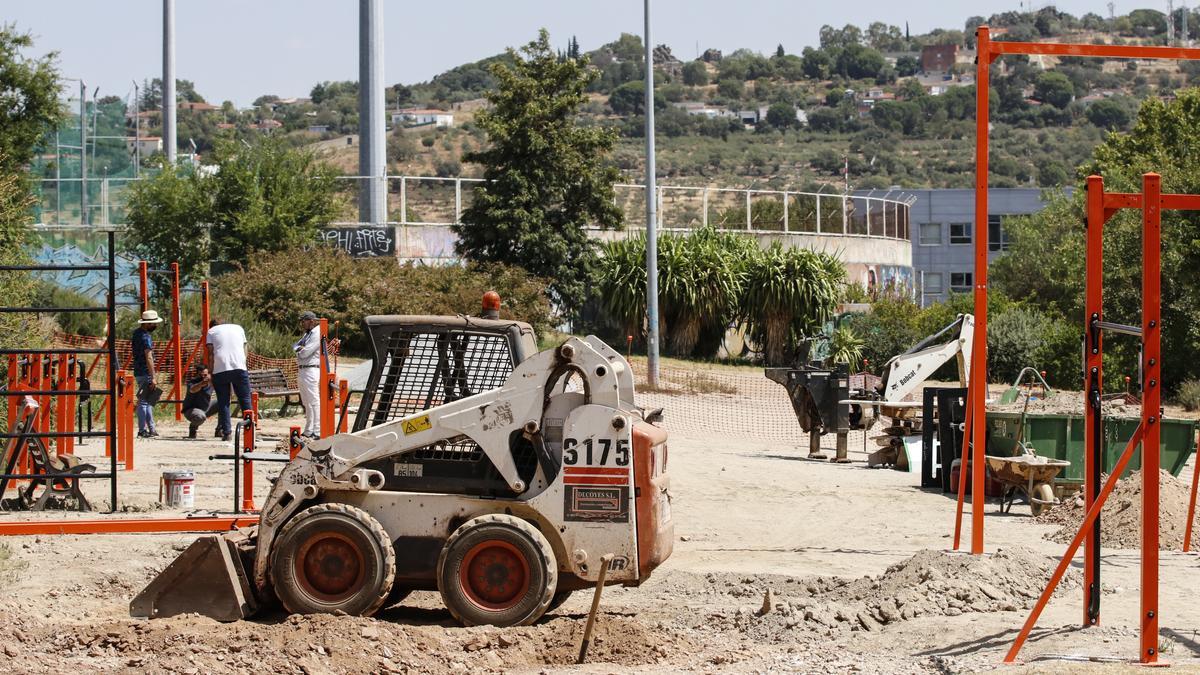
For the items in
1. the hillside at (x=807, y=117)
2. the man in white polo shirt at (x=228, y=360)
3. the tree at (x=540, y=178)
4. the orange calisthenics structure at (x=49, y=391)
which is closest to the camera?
the orange calisthenics structure at (x=49, y=391)

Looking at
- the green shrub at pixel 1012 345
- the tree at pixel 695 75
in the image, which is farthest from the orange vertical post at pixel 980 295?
the tree at pixel 695 75

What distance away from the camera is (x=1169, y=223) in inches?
1261

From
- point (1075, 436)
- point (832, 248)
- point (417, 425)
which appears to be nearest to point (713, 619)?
point (417, 425)

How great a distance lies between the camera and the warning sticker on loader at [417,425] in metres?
9.90

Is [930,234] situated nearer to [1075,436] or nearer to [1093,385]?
[1075,436]

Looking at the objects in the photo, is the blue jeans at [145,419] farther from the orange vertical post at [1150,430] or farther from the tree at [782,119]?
the tree at [782,119]

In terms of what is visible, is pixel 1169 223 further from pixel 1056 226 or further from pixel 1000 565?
pixel 1000 565

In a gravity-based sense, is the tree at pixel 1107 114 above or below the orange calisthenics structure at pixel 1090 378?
above

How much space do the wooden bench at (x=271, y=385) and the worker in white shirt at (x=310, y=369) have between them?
2.54 metres

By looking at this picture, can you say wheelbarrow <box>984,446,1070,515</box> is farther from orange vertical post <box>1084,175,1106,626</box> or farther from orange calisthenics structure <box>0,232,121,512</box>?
orange calisthenics structure <box>0,232,121,512</box>

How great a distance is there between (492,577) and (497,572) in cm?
5

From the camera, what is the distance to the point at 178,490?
568 inches

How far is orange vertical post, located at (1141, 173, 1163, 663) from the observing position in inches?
334

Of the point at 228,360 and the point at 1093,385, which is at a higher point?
the point at 1093,385
